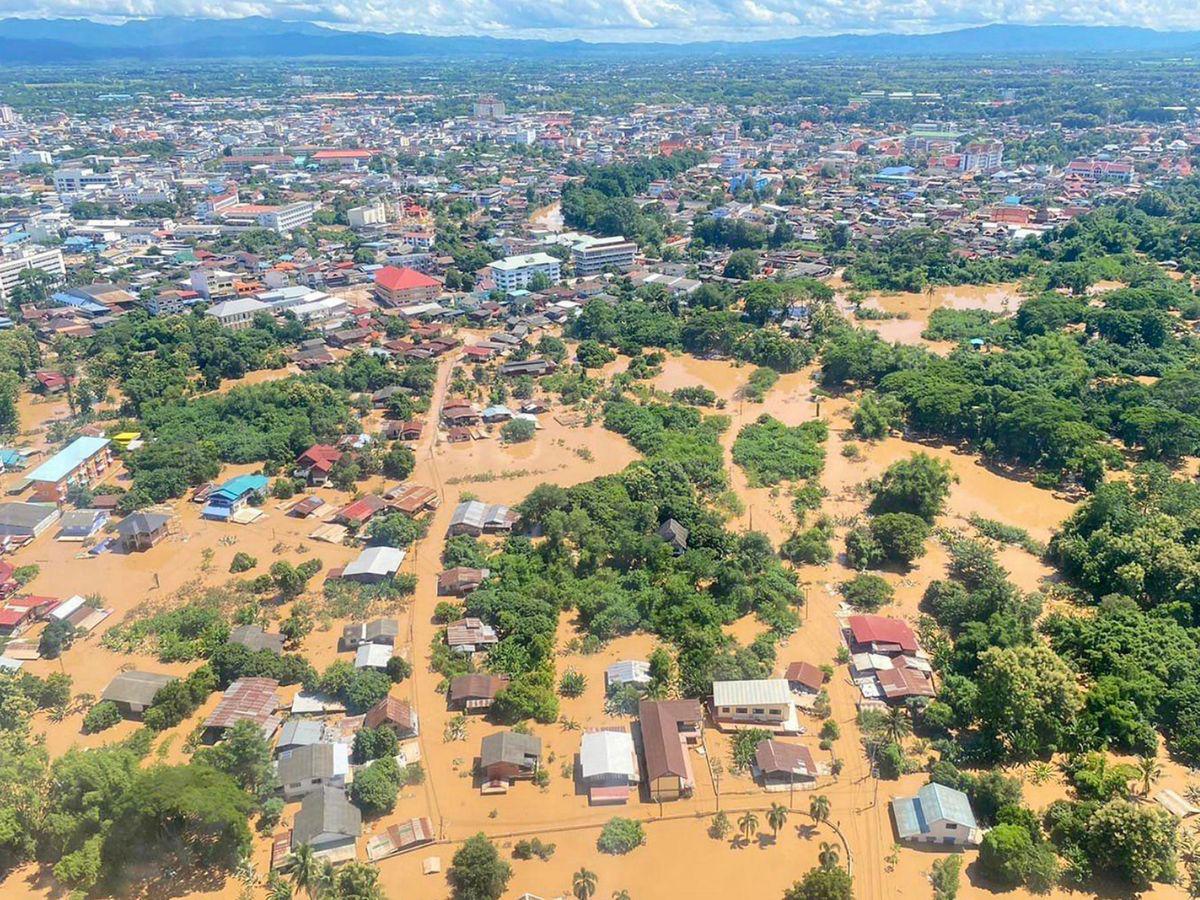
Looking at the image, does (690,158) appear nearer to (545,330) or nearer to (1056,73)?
(545,330)

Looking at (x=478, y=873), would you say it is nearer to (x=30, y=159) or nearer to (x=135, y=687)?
(x=135, y=687)

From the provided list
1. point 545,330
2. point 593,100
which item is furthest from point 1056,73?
point 545,330

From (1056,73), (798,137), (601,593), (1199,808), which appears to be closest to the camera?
(1199,808)

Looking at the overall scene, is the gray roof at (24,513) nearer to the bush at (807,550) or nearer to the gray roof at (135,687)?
the gray roof at (135,687)

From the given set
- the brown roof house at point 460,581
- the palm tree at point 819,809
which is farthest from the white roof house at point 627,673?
the brown roof house at point 460,581

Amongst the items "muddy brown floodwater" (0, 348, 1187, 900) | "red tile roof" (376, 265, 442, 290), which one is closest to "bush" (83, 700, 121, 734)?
"muddy brown floodwater" (0, 348, 1187, 900)

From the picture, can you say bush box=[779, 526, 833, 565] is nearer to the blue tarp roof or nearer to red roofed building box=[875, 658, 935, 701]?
red roofed building box=[875, 658, 935, 701]
